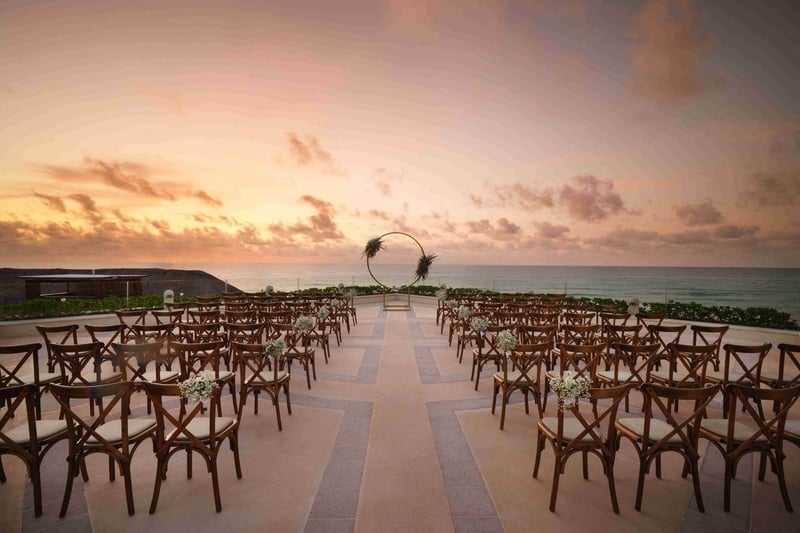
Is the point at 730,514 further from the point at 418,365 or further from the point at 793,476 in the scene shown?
the point at 418,365

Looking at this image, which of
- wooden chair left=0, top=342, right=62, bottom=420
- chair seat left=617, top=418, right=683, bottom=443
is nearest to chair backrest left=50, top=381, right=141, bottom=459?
wooden chair left=0, top=342, right=62, bottom=420

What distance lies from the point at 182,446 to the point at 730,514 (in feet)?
15.6

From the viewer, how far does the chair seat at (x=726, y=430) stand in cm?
301

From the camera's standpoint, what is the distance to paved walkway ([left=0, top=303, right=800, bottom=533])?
2701mm

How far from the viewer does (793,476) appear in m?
3.44

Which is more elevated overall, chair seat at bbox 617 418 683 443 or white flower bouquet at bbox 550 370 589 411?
white flower bouquet at bbox 550 370 589 411

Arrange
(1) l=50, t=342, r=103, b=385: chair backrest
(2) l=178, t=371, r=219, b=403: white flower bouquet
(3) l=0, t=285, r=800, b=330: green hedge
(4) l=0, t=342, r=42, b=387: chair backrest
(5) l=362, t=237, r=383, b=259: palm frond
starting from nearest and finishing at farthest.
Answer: (2) l=178, t=371, r=219, b=403: white flower bouquet
(4) l=0, t=342, r=42, b=387: chair backrest
(1) l=50, t=342, r=103, b=385: chair backrest
(3) l=0, t=285, r=800, b=330: green hedge
(5) l=362, t=237, r=383, b=259: palm frond


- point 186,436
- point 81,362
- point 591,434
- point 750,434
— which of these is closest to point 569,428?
point 591,434

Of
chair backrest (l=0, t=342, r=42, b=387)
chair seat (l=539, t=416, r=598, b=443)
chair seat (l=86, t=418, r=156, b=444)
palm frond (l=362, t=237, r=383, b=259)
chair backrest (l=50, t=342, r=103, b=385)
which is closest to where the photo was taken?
chair seat (l=86, t=418, r=156, b=444)

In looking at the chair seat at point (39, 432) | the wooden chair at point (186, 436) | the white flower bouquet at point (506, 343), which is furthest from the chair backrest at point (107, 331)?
the white flower bouquet at point (506, 343)

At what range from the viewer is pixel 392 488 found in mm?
3148

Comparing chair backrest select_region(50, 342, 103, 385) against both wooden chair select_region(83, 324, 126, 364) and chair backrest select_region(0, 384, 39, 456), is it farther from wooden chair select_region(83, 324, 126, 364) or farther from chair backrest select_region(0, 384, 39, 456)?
chair backrest select_region(0, 384, 39, 456)

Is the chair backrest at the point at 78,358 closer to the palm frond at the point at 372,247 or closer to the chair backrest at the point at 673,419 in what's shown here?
the chair backrest at the point at 673,419

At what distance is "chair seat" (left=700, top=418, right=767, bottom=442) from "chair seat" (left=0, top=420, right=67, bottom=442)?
6.15m
